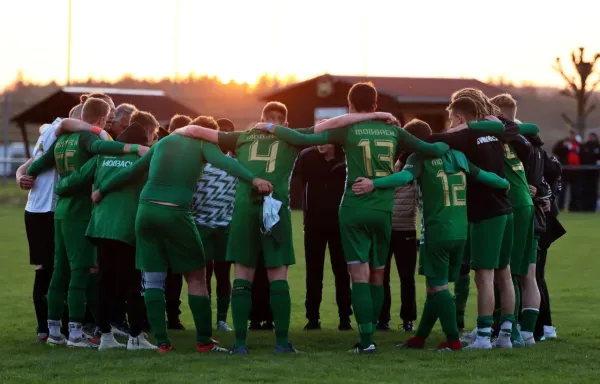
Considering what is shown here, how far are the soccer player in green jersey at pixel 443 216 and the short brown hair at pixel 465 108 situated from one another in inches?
11.8

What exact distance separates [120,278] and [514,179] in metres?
3.10

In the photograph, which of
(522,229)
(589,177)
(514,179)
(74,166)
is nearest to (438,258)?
(522,229)

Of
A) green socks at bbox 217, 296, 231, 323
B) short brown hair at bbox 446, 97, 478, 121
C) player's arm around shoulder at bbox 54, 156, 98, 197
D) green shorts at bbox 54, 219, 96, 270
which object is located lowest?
green socks at bbox 217, 296, 231, 323

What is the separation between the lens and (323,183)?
1022 centimetres

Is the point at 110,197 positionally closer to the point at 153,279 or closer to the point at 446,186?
the point at 153,279

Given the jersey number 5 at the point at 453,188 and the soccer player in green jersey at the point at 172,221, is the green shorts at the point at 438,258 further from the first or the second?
the soccer player in green jersey at the point at 172,221

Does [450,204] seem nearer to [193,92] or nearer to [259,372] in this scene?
[259,372]

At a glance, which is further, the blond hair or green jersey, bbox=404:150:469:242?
the blond hair

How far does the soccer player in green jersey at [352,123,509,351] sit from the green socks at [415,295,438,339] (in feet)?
0.03

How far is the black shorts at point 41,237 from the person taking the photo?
365 inches

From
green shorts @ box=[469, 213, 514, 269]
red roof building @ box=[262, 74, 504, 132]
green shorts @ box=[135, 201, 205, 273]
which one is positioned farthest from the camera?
red roof building @ box=[262, 74, 504, 132]

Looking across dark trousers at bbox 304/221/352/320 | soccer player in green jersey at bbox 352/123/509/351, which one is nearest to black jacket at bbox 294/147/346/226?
dark trousers at bbox 304/221/352/320

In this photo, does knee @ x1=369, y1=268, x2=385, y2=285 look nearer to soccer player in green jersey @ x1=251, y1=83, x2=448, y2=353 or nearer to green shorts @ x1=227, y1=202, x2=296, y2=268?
soccer player in green jersey @ x1=251, y1=83, x2=448, y2=353

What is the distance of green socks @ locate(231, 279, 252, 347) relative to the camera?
8.32m
